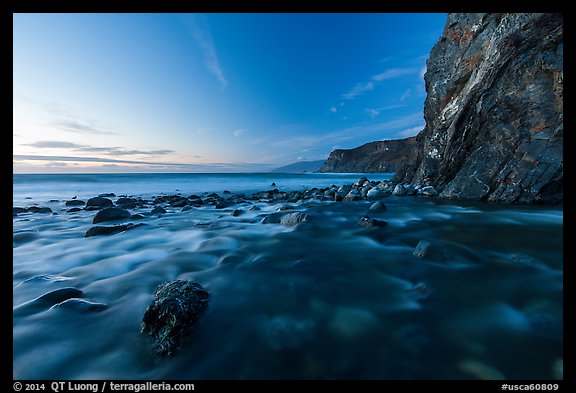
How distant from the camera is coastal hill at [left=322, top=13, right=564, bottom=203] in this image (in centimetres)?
820

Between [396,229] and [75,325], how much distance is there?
596 cm

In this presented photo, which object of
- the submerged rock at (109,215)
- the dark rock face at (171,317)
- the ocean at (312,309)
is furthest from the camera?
the submerged rock at (109,215)

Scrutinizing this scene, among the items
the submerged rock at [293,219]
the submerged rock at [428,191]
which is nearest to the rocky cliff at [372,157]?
the submerged rock at [428,191]

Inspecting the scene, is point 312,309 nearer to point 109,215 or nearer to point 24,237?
point 24,237

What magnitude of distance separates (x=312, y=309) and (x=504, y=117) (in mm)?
11766

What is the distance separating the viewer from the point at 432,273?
3312 millimetres

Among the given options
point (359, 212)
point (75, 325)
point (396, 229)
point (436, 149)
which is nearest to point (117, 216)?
point (75, 325)

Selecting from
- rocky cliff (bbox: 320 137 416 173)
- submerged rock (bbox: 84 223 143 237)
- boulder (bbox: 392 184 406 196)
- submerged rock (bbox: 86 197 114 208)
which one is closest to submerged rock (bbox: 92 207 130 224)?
submerged rock (bbox: 84 223 143 237)

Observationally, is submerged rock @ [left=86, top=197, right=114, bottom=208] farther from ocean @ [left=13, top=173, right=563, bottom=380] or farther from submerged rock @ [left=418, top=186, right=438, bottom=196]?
submerged rock @ [left=418, top=186, right=438, bottom=196]

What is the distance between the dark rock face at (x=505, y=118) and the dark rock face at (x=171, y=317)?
10.7 metres

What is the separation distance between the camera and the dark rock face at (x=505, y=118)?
8.20m

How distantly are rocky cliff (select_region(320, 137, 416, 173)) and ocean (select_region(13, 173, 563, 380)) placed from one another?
84.8 metres

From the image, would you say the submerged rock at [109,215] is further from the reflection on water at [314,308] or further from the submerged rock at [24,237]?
the reflection on water at [314,308]
